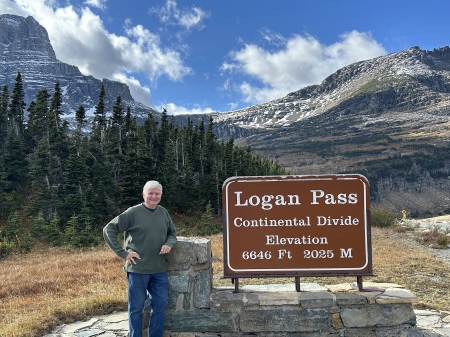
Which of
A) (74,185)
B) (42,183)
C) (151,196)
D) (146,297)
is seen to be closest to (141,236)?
(151,196)

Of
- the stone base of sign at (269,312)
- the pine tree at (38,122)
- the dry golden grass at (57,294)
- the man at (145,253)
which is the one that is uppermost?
the pine tree at (38,122)

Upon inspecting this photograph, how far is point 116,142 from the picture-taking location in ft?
120

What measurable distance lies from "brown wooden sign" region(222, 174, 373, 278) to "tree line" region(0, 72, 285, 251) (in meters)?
15.5

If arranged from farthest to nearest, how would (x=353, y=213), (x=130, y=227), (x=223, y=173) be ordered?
(x=223, y=173) → (x=353, y=213) → (x=130, y=227)

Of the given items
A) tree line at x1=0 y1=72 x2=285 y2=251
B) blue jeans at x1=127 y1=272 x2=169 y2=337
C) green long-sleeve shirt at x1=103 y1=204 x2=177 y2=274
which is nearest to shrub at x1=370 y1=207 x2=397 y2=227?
tree line at x1=0 y1=72 x2=285 y2=251

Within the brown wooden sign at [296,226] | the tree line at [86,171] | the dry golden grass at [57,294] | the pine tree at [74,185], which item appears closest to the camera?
the brown wooden sign at [296,226]

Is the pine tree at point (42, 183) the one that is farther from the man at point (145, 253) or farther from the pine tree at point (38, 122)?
the man at point (145, 253)

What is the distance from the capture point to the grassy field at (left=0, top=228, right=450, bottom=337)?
20.6ft

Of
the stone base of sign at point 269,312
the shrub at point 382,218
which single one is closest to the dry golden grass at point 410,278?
the stone base of sign at point 269,312

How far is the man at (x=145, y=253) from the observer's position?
4.66m

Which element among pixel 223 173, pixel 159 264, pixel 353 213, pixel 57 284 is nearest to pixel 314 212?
pixel 353 213

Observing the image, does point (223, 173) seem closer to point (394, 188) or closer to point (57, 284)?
point (57, 284)

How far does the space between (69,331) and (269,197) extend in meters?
3.96

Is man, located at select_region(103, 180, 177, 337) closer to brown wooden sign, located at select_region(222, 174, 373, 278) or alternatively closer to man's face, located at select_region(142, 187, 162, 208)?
man's face, located at select_region(142, 187, 162, 208)
